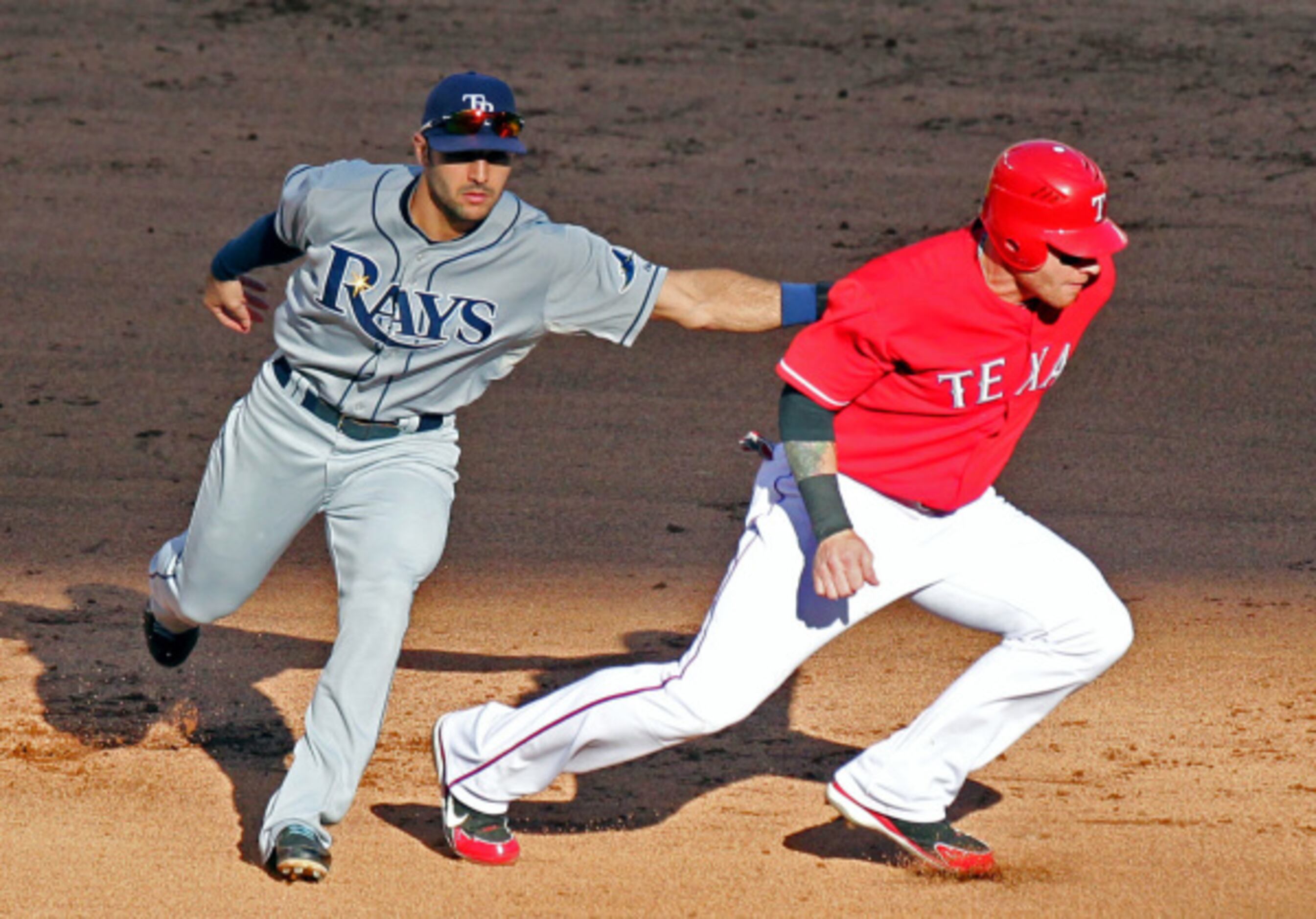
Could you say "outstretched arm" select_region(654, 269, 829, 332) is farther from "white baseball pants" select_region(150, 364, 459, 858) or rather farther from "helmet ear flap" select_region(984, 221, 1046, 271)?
"white baseball pants" select_region(150, 364, 459, 858)

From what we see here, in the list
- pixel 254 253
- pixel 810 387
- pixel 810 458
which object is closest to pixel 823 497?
pixel 810 458

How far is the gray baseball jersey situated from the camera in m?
4.21

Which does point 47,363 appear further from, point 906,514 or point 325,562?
point 906,514

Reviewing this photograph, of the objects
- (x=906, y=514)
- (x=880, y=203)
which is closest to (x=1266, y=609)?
(x=906, y=514)

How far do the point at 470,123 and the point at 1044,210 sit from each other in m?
1.30

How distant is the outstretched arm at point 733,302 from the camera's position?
4215mm

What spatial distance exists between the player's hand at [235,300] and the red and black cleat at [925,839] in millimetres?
1970

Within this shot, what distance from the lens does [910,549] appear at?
414 centimetres

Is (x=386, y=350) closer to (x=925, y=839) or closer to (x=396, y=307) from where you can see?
(x=396, y=307)

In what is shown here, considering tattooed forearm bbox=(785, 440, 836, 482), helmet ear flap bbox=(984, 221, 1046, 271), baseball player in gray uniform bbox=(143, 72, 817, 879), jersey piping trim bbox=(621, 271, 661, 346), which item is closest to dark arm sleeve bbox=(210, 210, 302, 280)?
baseball player in gray uniform bbox=(143, 72, 817, 879)

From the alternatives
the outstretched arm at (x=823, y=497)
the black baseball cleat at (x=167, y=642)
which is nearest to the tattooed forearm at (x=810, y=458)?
the outstretched arm at (x=823, y=497)

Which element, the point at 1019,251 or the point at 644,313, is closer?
the point at 1019,251

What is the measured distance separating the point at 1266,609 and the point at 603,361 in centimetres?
346

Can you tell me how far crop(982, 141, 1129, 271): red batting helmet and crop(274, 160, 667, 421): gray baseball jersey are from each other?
86 cm
